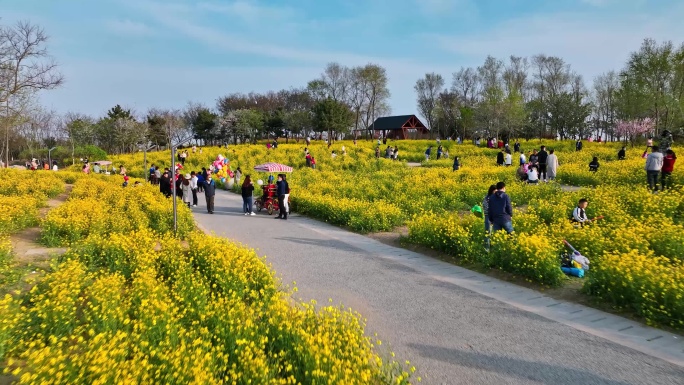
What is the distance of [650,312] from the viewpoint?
5.55 m

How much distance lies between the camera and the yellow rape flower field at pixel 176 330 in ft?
11.6

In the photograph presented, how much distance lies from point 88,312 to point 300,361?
288 centimetres

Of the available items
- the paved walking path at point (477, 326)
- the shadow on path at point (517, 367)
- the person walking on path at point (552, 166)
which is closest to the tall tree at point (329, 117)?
the person walking on path at point (552, 166)

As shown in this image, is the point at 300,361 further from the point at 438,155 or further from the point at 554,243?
the point at 438,155

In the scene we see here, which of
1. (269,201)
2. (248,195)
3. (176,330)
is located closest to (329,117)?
(269,201)

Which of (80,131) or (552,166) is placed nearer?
(552,166)

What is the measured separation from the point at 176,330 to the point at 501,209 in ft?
22.4

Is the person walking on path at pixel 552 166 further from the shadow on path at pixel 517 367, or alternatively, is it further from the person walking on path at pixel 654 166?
the shadow on path at pixel 517 367

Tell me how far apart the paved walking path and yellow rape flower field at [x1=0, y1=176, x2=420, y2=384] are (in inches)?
23.2

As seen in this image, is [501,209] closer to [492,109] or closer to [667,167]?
[667,167]

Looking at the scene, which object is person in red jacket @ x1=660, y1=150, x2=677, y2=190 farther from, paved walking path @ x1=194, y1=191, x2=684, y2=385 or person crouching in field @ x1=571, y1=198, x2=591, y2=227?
paved walking path @ x1=194, y1=191, x2=684, y2=385

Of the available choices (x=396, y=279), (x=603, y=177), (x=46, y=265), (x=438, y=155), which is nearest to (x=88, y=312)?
(x=46, y=265)

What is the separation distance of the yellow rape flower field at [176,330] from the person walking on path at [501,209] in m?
4.75

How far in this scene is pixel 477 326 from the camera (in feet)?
18.3
